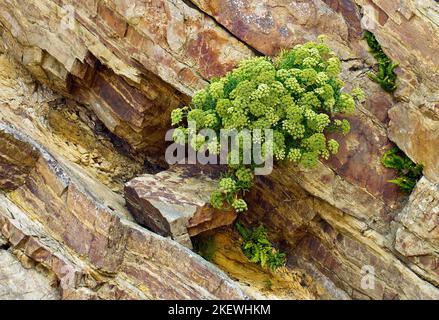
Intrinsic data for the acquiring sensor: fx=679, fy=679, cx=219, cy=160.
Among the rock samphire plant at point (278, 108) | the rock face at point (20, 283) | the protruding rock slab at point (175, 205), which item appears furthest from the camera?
the protruding rock slab at point (175, 205)

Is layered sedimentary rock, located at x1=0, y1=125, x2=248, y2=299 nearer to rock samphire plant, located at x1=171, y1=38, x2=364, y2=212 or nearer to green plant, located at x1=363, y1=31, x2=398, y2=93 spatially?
rock samphire plant, located at x1=171, y1=38, x2=364, y2=212

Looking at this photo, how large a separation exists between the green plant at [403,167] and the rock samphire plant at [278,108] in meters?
1.20

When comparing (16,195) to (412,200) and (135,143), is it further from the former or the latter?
(412,200)

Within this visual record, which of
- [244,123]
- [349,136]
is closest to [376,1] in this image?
[349,136]

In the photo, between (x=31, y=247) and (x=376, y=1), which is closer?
(x=31, y=247)

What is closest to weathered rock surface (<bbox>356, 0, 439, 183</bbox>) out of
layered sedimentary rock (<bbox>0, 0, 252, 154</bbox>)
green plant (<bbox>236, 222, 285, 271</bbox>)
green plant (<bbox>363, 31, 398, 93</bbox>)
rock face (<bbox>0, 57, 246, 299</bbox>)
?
green plant (<bbox>363, 31, 398, 93</bbox>)

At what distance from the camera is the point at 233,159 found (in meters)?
14.0

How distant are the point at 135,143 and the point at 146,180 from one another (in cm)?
234

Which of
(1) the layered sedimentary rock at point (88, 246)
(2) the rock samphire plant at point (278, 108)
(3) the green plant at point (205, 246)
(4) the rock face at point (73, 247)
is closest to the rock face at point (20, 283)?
(4) the rock face at point (73, 247)

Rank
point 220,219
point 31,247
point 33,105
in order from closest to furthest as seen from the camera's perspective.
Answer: point 31,247
point 220,219
point 33,105

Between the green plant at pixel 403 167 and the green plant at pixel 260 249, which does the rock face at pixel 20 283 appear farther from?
the green plant at pixel 403 167

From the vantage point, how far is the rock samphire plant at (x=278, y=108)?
1366cm

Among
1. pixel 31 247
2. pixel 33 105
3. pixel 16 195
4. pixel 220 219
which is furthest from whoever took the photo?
pixel 33 105

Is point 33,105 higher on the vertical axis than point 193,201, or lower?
lower
